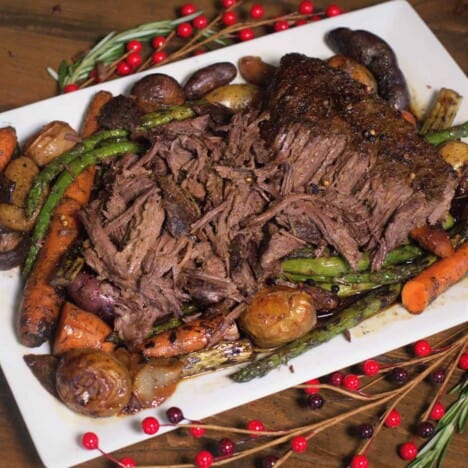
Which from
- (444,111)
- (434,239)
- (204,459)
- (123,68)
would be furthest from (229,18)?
(204,459)

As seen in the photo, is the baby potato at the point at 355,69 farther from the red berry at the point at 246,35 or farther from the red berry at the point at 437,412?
the red berry at the point at 437,412

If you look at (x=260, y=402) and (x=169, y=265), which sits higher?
(x=169, y=265)

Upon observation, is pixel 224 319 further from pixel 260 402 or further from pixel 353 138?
pixel 353 138

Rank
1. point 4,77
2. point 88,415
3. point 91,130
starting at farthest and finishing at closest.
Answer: point 4,77 < point 91,130 < point 88,415

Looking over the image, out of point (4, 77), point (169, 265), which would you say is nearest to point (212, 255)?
point (169, 265)

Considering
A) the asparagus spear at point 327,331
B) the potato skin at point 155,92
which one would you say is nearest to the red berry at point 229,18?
the potato skin at point 155,92

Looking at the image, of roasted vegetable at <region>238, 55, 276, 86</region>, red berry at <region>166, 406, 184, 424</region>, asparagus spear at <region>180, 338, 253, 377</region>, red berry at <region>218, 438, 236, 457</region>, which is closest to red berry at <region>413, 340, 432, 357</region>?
asparagus spear at <region>180, 338, 253, 377</region>
